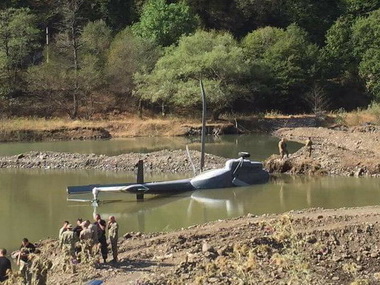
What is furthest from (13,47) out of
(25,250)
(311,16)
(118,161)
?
(25,250)

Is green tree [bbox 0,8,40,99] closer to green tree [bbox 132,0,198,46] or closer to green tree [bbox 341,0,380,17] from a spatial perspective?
green tree [bbox 132,0,198,46]

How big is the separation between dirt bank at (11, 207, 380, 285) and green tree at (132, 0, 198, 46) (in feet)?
158

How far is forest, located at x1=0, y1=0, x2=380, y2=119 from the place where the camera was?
54375 millimetres

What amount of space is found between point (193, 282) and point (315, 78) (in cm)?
5257

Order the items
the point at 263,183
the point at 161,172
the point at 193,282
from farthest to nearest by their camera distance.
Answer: the point at 161,172
the point at 263,183
the point at 193,282

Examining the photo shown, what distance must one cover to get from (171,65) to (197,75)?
2.70 metres

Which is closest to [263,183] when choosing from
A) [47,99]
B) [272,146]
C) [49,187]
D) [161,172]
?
[161,172]

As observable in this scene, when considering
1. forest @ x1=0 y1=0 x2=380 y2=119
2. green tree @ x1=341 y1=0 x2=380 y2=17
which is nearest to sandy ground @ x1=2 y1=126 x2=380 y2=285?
forest @ x1=0 y1=0 x2=380 y2=119

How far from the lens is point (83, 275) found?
1305 centimetres

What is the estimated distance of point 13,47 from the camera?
58.1 meters

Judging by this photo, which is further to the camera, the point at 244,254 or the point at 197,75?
the point at 197,75

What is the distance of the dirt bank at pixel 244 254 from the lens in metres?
12.1

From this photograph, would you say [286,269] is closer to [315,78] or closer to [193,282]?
[193,282]

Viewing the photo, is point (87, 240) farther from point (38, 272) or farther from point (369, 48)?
point (369, 48)
